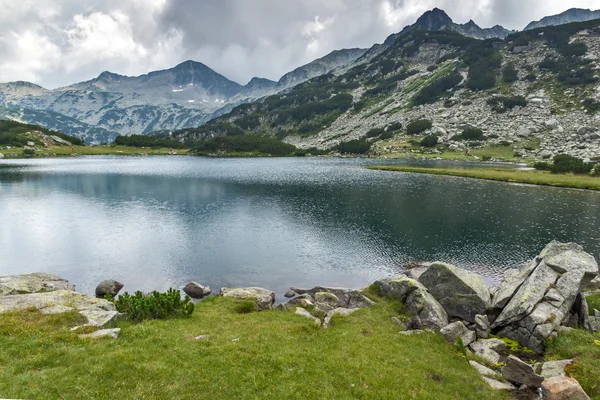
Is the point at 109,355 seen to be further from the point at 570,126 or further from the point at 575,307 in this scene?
the point at 570,126

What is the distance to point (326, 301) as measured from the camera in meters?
31.7

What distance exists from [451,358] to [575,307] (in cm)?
1221

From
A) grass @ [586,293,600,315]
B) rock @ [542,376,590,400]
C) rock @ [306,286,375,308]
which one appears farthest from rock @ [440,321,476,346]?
grass @ [586,293,600,315]

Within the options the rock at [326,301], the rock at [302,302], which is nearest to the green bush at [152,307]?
the rock at [302,302]

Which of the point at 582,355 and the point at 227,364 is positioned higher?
the point at 582,355

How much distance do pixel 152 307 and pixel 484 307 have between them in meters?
27.1

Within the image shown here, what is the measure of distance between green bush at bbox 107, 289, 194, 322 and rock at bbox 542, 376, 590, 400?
77.8 feet

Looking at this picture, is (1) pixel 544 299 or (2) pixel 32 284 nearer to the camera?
(1) pixel 544 299

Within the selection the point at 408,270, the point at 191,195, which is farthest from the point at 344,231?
the point at 191,195

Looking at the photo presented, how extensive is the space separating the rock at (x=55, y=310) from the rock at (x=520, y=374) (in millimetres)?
28238

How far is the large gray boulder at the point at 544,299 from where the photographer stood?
71.5ft

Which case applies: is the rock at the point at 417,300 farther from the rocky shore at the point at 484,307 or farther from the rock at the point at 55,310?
the rock at the point at 55,310

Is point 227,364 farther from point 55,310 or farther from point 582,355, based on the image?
point 582,355

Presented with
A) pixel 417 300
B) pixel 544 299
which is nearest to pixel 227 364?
pixel 417 300
